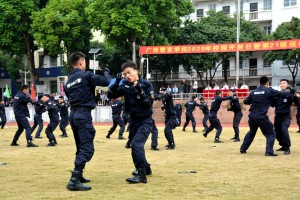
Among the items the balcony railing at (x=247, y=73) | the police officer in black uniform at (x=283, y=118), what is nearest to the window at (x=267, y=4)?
the balcony railing at (x=247, y=73)

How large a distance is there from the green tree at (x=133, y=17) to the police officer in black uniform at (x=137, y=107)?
28691 millimetres

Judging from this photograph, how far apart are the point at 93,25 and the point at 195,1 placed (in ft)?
59.7

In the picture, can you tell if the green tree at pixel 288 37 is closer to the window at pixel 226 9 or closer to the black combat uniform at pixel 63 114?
the window at pixel 226 9

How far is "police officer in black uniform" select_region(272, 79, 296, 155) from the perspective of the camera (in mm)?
13414

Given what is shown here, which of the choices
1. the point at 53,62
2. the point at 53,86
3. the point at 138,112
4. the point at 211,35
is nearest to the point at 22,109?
the point at 138,112

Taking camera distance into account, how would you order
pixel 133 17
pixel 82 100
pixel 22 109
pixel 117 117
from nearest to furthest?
pixel 82 100 → pixel 22 109 → pixel 117 117 → pixel 133 17

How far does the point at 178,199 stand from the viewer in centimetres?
709

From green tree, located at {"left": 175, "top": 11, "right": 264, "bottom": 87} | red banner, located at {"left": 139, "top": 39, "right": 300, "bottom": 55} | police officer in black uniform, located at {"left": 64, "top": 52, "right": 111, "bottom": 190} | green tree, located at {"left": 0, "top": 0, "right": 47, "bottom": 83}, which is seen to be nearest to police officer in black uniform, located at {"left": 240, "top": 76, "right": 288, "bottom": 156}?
police officer in black uniform, located at {"left": 64, "top": 52, "right": 111, "bottom": 190}

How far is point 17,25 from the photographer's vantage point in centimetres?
4456

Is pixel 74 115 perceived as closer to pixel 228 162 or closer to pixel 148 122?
pixel 148 122

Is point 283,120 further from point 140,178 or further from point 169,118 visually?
point 140,178

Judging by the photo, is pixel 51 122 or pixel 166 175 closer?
pixel 166 175

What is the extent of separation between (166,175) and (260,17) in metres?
44.9

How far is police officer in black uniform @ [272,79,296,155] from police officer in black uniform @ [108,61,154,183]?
5563 mm
